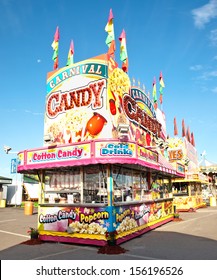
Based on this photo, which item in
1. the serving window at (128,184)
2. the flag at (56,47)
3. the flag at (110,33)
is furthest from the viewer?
the flag at (56,47)

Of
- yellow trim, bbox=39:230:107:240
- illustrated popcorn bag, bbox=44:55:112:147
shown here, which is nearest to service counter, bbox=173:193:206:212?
illustrated popcorn bag, bbox=44:55:112:147

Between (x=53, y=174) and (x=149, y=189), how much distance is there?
5379 mm

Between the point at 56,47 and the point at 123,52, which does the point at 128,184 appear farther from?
the point at 56,47

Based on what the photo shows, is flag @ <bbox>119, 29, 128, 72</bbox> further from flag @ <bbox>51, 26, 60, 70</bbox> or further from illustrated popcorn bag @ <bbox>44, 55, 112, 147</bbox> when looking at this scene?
flag @ <bbox>51, 26, 60, 70</bbox>

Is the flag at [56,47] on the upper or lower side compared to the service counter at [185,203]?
upper

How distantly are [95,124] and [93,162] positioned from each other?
271 centimetres

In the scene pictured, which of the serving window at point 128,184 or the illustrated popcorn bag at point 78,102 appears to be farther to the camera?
the illustrated popcorn bag at point 78,102

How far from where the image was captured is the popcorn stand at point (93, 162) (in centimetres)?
973

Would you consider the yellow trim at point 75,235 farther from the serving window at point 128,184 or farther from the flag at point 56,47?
the flag at point 56,47

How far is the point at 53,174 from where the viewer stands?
1188 centimetres

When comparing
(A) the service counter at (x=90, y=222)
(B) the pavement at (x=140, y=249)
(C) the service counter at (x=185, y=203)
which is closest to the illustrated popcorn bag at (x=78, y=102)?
(A) the service counter at (x=90, y=222)

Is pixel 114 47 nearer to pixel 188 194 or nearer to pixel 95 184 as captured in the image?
pixel 95 184

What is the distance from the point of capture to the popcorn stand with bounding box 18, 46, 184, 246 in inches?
383
